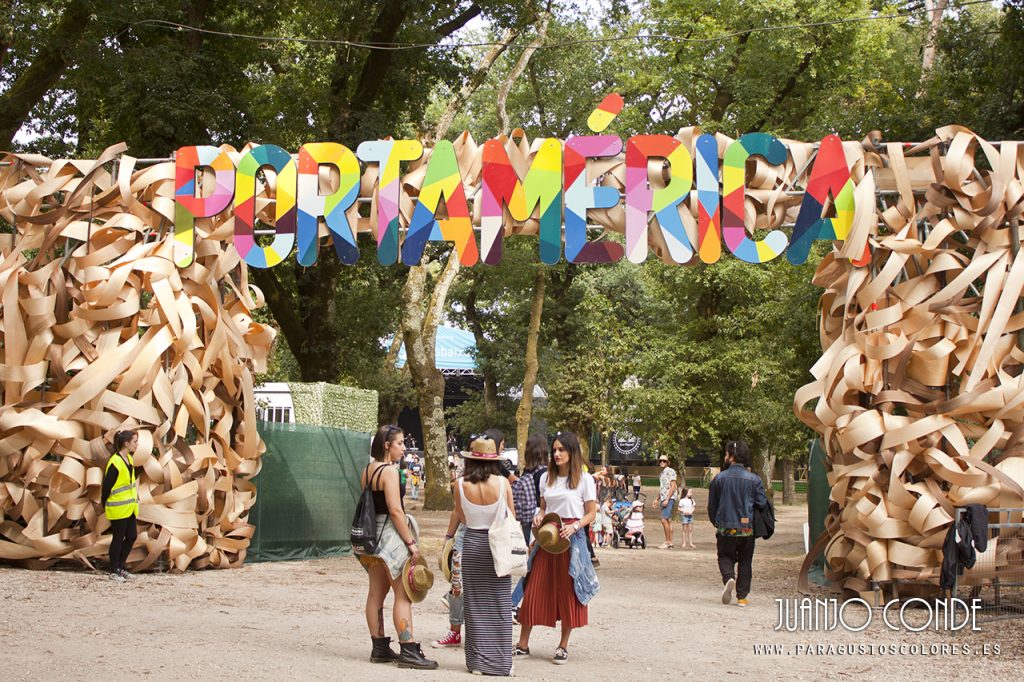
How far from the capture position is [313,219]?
1309 cm

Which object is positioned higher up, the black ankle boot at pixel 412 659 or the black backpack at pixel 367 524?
the black backpack at pixel 367 524

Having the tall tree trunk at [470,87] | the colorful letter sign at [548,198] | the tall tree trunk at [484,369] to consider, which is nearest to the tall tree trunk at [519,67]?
the tall tree trunk at [470,87]

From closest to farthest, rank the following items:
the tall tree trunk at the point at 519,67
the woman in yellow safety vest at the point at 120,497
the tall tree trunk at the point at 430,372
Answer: the woman in yellow safety vest at the point at 120,497
the tall tree trunk at the point at 430,372
the tall tree trunk at the point at 519,67

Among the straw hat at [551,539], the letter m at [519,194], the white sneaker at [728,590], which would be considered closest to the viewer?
the straw hat at [551,539]

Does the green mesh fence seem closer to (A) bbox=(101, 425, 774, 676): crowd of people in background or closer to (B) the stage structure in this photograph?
(B) the stage structure

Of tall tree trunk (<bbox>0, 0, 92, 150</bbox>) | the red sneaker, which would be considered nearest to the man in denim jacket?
the red sneaker

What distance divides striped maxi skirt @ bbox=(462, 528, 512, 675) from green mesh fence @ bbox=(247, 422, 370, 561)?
8.17 meters

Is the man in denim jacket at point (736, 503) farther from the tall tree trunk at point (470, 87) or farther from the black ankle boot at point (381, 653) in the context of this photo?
the tall tree trunk at point (470, 87)

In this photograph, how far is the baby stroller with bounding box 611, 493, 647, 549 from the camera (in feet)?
72.2

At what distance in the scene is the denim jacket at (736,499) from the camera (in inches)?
469

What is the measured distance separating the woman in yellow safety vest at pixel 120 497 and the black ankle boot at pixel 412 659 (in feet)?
17.5

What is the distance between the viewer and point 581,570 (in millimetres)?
8828

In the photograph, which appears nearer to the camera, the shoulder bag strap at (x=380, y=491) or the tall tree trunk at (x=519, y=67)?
the shoulder bag strap at (x=380, y=491)

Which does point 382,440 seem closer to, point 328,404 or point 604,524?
point 328,404
